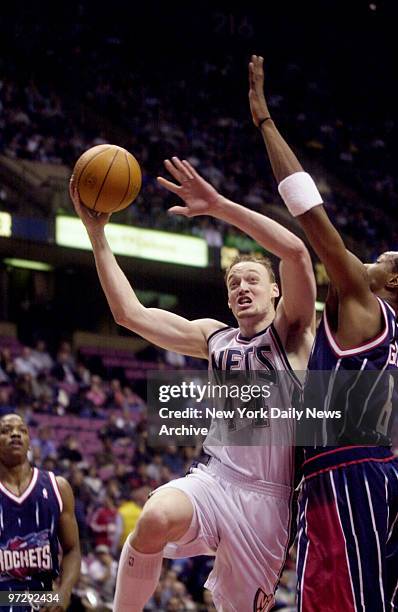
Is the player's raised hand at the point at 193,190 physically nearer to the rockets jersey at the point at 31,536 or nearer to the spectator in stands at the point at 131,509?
the rockets jersey at the point at 31,536

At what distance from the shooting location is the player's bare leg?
4.08 metres

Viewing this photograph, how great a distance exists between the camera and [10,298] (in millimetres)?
17625

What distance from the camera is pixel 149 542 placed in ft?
13.5

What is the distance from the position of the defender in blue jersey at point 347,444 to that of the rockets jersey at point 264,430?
48 centimetres

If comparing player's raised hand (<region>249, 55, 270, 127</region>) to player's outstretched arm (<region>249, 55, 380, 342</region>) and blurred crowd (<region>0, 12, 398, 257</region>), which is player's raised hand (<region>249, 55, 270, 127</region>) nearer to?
player's outstretched arm (<region>249, 55, 380, 342</region>)

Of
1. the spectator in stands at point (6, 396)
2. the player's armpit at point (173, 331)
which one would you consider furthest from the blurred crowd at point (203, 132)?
the player's armpit at point (173, 331)

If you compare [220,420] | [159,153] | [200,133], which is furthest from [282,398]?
[200,133]

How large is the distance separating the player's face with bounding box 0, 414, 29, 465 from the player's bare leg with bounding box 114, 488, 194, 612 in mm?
1258

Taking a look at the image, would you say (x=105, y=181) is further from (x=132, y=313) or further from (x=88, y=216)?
(x=132, y=313)

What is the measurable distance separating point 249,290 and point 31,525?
173 centimetres

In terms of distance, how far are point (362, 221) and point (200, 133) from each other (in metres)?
3.89

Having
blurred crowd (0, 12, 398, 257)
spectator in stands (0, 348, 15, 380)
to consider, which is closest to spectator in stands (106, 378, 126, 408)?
spectator in stands (0, 348, 15, 380)

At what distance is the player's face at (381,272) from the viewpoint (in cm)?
419

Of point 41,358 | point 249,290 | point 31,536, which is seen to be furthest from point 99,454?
point 249,290
